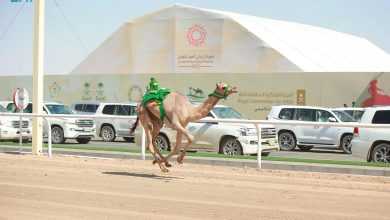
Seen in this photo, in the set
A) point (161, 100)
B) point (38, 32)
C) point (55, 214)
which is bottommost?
→ point (55, 214)

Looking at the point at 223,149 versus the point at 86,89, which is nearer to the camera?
the point at 223,149

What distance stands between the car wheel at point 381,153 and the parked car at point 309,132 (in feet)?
22.9

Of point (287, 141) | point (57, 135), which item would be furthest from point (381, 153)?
point (57, 135)

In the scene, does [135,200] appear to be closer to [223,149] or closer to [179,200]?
[179,200]

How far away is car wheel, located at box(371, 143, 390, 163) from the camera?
17.7 meters

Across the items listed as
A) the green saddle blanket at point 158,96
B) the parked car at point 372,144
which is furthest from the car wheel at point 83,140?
the green saddle blanket at point 158,96

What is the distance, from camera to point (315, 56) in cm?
6462

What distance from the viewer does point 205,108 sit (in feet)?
46.9

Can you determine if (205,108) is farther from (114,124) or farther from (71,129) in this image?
(114,124)

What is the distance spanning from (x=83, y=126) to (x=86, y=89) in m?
19.7

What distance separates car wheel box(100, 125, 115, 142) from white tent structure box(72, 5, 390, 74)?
29034 millimetres

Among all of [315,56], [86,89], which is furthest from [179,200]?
[315,56]

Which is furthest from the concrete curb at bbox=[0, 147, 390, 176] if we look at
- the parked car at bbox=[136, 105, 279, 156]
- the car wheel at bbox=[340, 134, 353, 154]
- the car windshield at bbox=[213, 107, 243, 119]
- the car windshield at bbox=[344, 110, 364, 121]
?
the car windshield at bbox=[344, 110, 364, 121]

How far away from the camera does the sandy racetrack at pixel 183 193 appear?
33.4 ft
